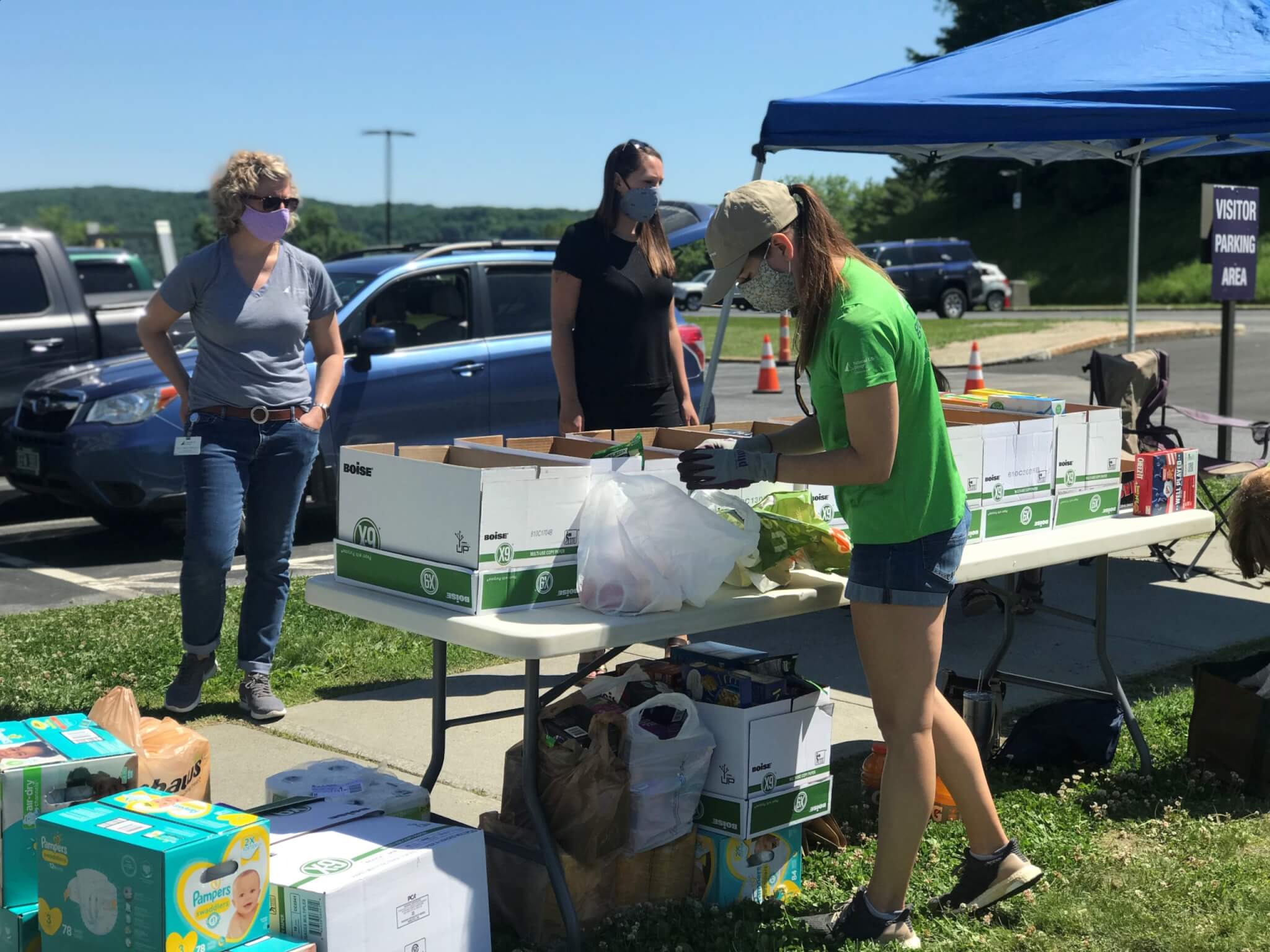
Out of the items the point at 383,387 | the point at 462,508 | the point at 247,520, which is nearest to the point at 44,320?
the point at 383,387

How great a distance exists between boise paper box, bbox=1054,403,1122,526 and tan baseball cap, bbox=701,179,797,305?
1687 mm

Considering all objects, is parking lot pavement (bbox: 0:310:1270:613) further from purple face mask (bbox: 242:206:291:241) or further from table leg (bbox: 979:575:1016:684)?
purple face mask (bbox: 242:206:291:241)

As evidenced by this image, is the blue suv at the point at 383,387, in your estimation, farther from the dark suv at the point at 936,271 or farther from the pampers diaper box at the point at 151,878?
the dark suv at the point at 936,271

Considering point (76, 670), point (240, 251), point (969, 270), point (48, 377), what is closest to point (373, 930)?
point (240, 251)

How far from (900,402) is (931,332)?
24.8 metres

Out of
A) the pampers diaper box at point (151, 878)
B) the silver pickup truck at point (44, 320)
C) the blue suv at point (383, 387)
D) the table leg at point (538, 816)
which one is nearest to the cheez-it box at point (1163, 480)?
the table leg at point (538, 816)

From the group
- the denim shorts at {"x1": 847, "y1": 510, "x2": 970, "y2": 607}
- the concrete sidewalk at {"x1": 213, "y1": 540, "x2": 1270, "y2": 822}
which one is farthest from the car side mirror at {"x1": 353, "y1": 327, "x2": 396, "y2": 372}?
the denim shorts at {"x1": 847, "y1": 510, "x2": 970, "y2": 607}

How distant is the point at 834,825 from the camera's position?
4.03 metres

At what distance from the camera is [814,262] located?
3061 millimetres

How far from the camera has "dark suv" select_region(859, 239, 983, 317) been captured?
3450 centimetres

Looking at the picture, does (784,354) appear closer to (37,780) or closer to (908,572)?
(908,572)

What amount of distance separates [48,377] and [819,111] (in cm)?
517

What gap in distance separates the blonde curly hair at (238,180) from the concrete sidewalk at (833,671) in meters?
1.80

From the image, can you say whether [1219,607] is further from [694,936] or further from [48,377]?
[48,377]
